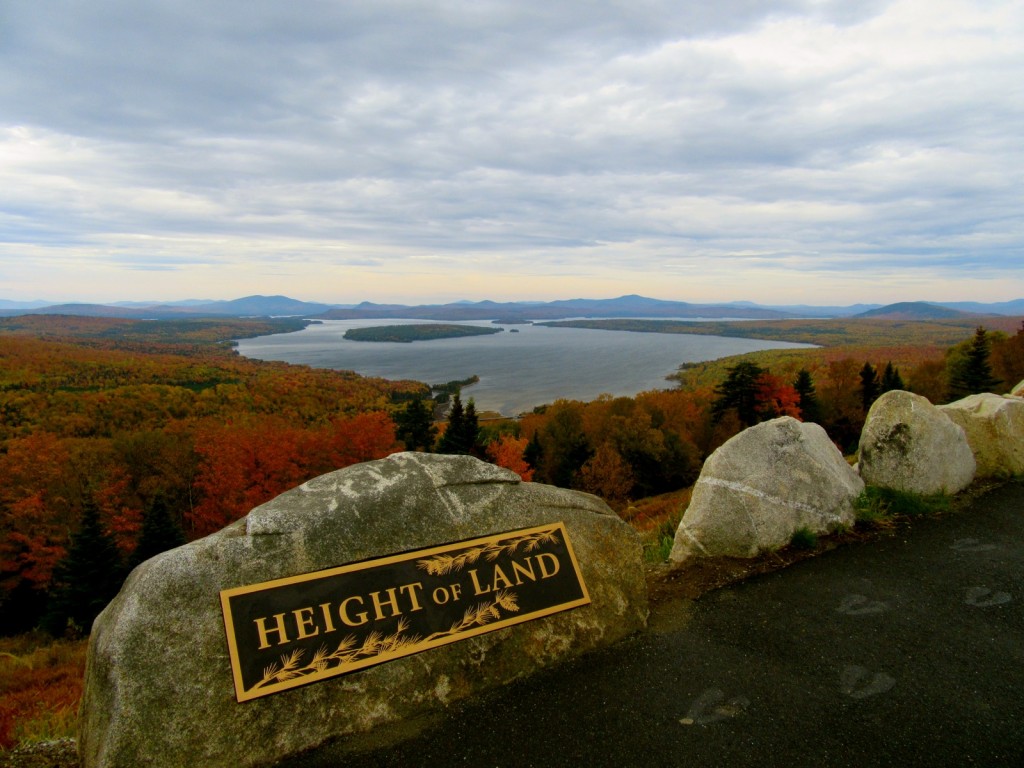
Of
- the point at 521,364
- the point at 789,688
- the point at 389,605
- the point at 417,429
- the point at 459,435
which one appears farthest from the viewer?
the point at 521,364

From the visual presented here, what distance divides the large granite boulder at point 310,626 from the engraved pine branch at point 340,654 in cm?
12

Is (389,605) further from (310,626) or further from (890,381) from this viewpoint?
(890,381)

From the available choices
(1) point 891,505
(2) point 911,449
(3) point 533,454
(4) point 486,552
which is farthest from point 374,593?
(3) point 533,454

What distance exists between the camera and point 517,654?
4.85m

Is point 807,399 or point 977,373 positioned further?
point 807,399

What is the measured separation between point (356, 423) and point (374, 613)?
4400cm

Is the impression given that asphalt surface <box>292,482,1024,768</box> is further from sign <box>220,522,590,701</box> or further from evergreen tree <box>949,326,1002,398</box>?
evergreen tree <box>949,326,1002,398</box>

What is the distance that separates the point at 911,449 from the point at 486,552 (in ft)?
24.5

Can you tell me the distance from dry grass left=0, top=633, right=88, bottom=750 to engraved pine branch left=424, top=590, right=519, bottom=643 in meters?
3.17

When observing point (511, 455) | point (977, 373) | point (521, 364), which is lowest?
point (511, 455)

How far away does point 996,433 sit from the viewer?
389 inches

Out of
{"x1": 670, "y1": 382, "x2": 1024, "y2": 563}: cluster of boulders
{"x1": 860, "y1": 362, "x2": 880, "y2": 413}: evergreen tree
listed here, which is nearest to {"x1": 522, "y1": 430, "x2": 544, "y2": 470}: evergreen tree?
{"x1": 860, "y1": 362, "x2": 880, "y2": 413}: evergreen tree

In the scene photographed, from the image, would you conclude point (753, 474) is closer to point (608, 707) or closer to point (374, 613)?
point (608, 707)

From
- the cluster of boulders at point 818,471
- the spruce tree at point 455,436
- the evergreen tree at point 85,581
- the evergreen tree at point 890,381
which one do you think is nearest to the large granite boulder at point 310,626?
the cluster of boulders at point 818,471
